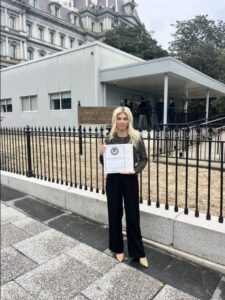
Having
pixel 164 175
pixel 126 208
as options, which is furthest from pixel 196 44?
pixel 126 208

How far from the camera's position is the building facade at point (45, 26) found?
44953 millimetres

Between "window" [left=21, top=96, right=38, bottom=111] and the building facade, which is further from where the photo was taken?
the building facade

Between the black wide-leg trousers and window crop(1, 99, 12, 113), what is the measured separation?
61.6 ft

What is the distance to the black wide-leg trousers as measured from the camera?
301 cm

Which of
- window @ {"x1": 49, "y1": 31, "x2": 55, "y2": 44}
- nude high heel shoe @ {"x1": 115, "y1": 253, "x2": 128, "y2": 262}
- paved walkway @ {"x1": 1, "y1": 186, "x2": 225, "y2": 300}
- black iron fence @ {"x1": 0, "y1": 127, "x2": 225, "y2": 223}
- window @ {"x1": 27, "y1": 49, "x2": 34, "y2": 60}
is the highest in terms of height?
window @ {"x1": 49, "y1": 31, "x2": 55, "y2": 44}

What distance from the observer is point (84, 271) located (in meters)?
2.92

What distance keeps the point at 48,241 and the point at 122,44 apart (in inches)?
1481

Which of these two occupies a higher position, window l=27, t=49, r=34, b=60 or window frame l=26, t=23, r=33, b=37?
window frame l=26, t=23, r=33, b=37

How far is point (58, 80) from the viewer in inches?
617

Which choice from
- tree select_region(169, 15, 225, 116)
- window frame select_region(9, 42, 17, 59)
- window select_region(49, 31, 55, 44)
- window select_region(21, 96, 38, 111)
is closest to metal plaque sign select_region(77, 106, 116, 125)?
tree select_region(169, 15, 225, 116)

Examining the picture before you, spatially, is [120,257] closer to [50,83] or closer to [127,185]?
[127,185]

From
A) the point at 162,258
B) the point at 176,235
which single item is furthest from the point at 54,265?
the point at 176,235

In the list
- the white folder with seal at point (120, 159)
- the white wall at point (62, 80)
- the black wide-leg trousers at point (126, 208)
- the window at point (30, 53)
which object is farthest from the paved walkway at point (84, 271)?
the window at point (30, 53)

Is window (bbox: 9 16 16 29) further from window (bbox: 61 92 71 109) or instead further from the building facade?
window (bbox: 61 92 71 109)
